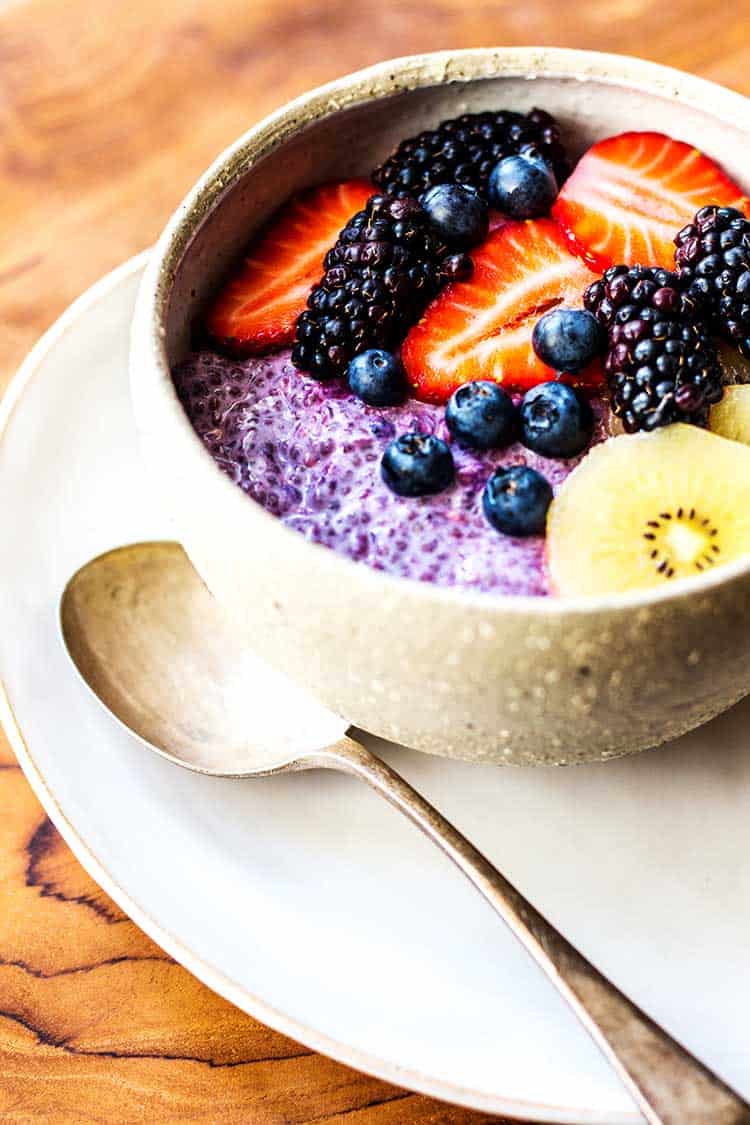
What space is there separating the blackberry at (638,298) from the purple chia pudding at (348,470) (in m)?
0.09

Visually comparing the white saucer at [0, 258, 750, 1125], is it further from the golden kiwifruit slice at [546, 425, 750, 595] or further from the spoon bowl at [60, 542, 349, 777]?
the golden kiwifruit slice at [546, 425, 750, 595]

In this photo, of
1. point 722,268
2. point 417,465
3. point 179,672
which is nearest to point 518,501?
point 417,465

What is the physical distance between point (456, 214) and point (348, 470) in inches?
10.7

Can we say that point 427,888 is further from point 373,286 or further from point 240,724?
point 373,286

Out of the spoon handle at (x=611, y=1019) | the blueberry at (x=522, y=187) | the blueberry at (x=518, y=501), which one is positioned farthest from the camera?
the blueberry at (x=522, y=187)

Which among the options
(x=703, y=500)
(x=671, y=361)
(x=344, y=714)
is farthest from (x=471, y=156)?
(x=344, y=714)

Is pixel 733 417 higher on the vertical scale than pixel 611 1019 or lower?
higher

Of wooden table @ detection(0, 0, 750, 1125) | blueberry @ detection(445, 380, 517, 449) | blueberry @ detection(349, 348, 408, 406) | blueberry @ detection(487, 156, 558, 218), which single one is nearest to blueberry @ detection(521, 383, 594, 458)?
blueberry @ detection(445, 380, 517, 449)

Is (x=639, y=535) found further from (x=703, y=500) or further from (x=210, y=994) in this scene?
(x=210, y=994)

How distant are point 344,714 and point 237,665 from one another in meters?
0.21

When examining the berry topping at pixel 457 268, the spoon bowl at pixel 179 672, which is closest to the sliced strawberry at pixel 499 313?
the berry topping at pixel 457 268

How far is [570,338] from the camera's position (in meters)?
1.07

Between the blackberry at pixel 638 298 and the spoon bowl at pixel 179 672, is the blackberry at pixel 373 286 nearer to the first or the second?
the blackberry at pixel 638 298

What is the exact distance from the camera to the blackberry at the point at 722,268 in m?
1.10
